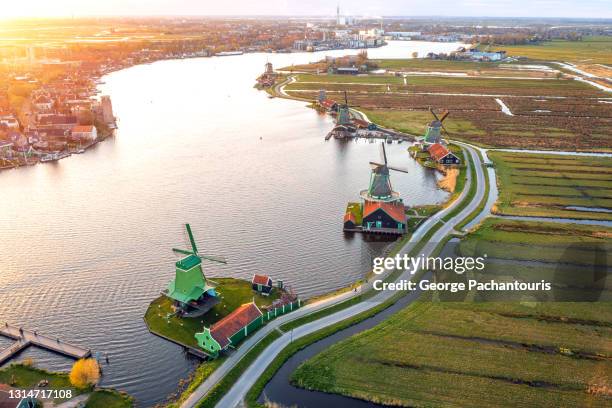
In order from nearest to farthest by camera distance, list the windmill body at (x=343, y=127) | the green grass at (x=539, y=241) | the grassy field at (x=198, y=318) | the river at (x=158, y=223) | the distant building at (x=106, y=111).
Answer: the grassy field at (x=198, y=318) < the river at (x=158, y=223) < the green grass at (x=539, y=241) < the windmill body at (x=343, y=127) < the distant building at (x=106, y=111)

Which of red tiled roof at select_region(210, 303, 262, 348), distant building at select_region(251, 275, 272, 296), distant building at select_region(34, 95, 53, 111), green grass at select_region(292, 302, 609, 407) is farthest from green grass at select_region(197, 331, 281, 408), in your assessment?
distant building at select_region(34, 95, 53, 111)

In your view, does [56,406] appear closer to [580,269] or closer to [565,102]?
[580,269]

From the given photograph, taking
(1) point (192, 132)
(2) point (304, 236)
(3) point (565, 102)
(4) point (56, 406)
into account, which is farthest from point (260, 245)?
(3) point (565, 102)

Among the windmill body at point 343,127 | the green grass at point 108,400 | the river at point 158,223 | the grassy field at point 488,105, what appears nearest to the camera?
the green grass at point 108,400

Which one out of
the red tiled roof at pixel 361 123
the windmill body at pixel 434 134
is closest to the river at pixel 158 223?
the windmill body at pixel 434 134

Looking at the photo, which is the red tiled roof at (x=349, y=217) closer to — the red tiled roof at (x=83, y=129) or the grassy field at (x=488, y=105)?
the grassy field at (x=488, y=105)

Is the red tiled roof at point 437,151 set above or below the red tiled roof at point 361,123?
below

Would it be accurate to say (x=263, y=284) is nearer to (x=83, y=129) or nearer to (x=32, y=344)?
(x=32, y=344)
